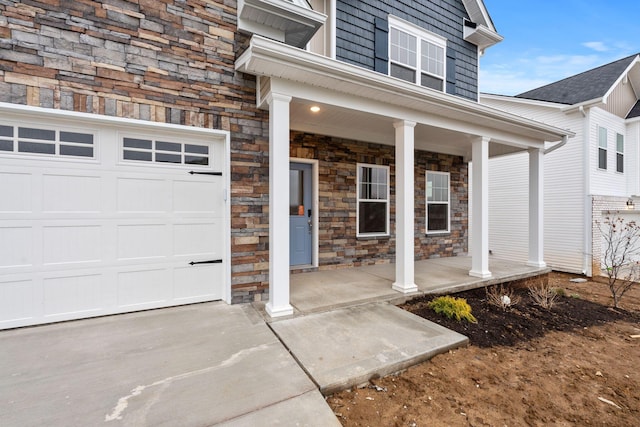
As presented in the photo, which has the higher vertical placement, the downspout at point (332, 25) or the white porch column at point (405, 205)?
the downspout at point (332, 25)

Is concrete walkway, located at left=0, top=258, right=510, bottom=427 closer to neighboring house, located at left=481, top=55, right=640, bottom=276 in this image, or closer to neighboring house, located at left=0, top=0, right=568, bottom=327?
neighboring house, located at left=0, top=0, right=568, bottom=327

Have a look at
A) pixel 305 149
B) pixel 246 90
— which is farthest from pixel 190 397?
pixel 305 149

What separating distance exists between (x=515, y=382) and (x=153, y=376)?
298 cm

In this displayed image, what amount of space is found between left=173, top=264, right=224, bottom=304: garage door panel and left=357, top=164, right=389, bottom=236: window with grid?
313 cm

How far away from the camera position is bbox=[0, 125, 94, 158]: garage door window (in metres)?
2.95

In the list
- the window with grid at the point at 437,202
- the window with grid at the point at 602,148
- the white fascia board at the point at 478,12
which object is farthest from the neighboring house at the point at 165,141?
the window with grid at the point at 602,148

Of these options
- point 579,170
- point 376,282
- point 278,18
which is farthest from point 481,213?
point 579,170

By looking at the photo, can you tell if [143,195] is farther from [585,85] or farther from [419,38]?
[585,85]

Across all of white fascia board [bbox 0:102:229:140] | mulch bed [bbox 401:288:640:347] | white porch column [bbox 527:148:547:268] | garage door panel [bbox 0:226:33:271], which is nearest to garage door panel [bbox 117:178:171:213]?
white fascia board [bbox 0:102:229:140]

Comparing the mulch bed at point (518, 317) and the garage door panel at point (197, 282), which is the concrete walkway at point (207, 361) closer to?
the garage door panel at point (197, 282)

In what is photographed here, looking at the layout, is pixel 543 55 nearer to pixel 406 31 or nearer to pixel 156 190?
pixel 406 31

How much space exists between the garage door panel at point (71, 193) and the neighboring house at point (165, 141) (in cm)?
1

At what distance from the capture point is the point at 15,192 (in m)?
2.97

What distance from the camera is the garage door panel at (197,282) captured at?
144 inches
